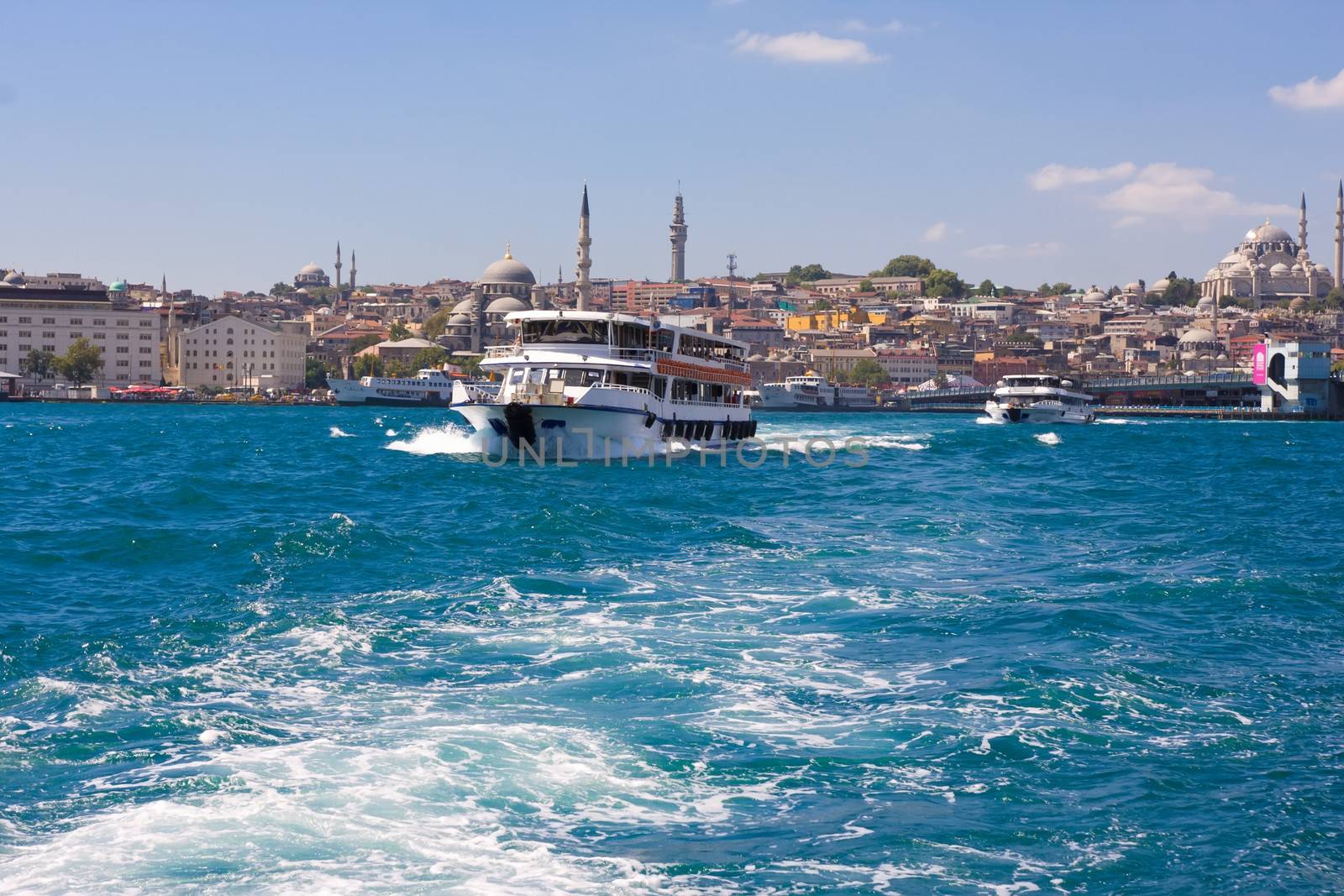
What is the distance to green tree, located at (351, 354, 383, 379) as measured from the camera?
134 meters

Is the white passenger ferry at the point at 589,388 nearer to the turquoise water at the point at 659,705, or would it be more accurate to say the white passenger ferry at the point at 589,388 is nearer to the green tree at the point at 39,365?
the turquoise water at the point at 659,705

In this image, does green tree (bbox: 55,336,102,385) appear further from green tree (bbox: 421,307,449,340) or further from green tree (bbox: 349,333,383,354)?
green tree (bbox: 421,307,449,340)

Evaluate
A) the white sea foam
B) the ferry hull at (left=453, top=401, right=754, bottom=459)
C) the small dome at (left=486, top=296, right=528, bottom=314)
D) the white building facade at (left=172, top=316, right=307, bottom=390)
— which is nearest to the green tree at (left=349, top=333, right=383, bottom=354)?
the small dome at (left=486, top=296, right=528, bottom=314)

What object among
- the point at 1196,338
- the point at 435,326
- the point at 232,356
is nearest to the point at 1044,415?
the point at 232,356

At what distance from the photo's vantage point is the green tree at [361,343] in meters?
154

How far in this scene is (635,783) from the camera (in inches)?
319

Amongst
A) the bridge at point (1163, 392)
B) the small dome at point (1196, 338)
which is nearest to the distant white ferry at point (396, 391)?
the bridge at point (1163, 392)

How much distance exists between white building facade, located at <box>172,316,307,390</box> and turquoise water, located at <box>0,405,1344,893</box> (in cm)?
11164

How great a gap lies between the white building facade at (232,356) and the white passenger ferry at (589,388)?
9501 centimetres

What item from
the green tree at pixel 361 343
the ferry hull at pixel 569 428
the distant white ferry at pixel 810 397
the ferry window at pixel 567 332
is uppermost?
the green tree at pixel 361 343

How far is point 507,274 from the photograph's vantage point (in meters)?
171

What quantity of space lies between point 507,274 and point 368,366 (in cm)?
3929

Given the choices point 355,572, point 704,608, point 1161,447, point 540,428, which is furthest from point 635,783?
point 1161,447

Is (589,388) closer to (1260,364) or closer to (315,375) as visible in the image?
(1260,364)
